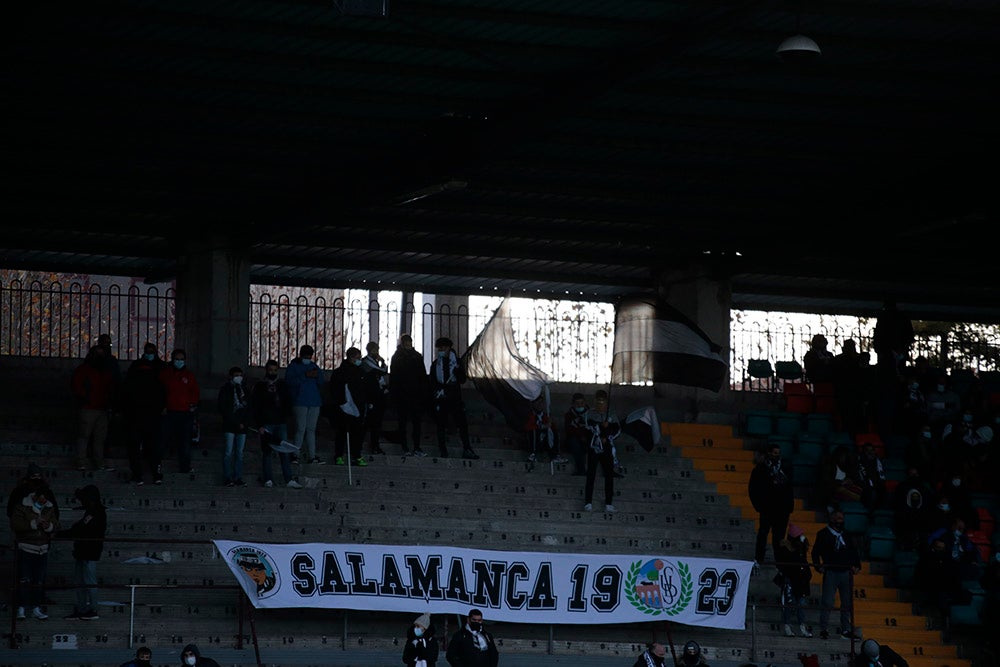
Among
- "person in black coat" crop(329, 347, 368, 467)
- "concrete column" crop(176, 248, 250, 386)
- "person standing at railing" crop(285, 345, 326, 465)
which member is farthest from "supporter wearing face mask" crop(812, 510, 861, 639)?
"concrete column" crop(176, 248, 250, 386)

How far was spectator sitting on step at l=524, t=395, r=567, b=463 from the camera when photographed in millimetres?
29203

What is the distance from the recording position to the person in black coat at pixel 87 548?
21.6 metres

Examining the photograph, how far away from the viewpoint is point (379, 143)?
26078mm

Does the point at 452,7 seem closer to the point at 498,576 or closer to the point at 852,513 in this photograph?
the point at 498,576

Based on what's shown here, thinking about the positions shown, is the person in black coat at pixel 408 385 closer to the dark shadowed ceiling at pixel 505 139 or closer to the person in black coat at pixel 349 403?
the person in black coat at pixel 349 403

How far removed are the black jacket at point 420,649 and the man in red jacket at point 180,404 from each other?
666cm

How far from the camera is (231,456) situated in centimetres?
2595

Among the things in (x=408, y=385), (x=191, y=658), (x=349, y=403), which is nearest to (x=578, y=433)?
(x=408, y=385)

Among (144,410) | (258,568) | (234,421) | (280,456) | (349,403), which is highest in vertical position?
(349,403)

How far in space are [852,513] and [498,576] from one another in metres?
7.98

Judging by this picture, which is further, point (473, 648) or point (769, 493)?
point (769, 493)

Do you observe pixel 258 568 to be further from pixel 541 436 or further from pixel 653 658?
pixel 541 436

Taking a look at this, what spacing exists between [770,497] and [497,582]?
509 cm

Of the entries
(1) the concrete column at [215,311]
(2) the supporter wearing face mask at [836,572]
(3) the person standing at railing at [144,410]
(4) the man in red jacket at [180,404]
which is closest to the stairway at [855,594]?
(2) the supporter wearing face mask at [836,572]
